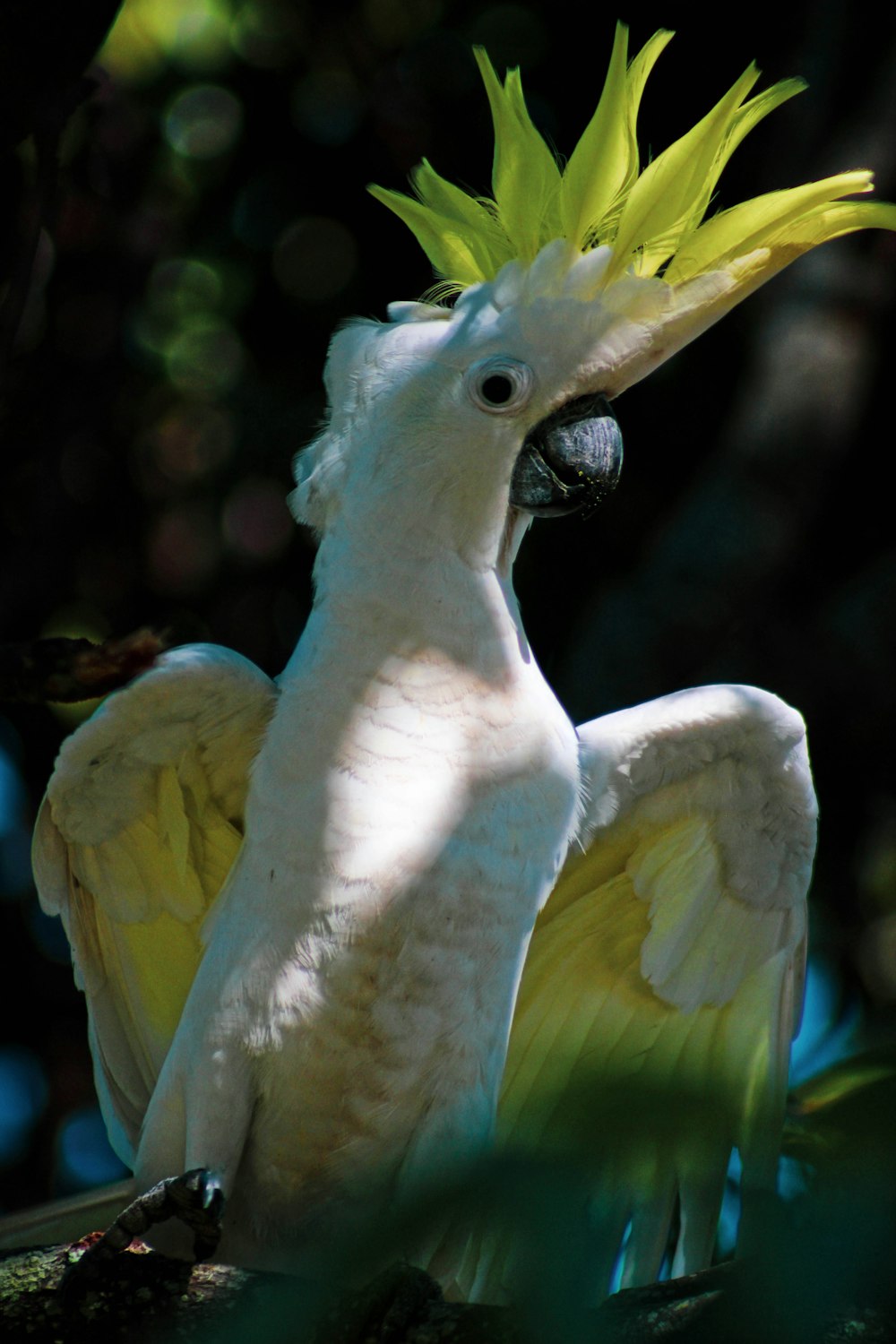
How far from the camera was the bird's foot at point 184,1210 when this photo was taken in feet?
7.11

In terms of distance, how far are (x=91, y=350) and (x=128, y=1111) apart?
2.38 meters

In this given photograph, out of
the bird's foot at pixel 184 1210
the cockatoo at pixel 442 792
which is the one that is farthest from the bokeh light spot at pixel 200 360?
the bird's foot at pixel 184 1210

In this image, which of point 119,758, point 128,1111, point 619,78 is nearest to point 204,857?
point 119,758

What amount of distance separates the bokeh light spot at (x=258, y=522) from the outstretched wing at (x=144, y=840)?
77.9 inches

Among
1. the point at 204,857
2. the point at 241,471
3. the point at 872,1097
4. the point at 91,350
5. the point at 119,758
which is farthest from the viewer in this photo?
the point at 241,471

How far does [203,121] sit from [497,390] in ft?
8.56

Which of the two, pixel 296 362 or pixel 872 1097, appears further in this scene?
pixel 296 362

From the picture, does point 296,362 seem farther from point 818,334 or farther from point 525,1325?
point 525,1325

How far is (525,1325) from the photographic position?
70 cm

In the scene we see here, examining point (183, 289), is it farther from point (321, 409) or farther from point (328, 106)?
point (328, 106)

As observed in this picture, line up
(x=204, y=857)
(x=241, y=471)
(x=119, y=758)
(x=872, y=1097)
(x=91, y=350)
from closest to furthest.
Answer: (x=872, y=1097) < (x=119, y=758) < (x=204, y=857) < (x=91, y=350) < (x=241, y=471)

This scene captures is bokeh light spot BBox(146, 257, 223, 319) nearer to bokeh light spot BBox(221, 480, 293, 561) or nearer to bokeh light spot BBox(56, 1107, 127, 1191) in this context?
bokeh light spot BBox(221, 480, 293, 561)

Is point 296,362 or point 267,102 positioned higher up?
point 267,102

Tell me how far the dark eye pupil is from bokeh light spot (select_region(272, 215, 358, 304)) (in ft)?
7.93
